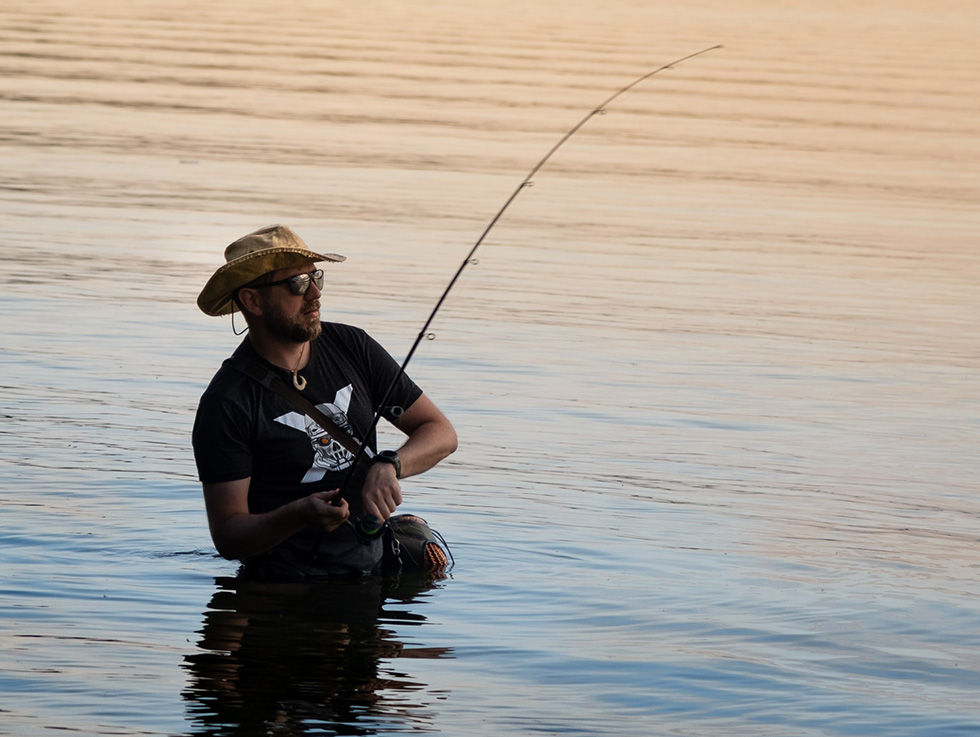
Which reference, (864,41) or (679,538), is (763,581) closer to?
(679,538)

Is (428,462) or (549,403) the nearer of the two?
(428,462)

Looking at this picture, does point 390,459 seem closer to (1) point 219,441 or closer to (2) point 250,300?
(1) point 219,441

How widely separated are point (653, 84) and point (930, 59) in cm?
645

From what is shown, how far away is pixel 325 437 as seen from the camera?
600 centimetres

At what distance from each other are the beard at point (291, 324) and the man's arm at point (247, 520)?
485mm

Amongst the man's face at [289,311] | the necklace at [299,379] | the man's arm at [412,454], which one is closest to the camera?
the man's arm at [412,454]

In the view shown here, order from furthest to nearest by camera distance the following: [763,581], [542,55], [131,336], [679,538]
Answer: [542,55] < [131,336] < [679,538] < [763,581]

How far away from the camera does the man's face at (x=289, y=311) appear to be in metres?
5.87

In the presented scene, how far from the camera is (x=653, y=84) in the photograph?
88.1 ft

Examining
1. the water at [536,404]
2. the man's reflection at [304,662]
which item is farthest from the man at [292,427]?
the water at [536,404]

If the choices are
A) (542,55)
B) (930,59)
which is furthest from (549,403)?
(930,59)

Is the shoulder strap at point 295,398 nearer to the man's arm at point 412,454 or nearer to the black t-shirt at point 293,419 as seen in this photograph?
the black t-shirt at point 293,419

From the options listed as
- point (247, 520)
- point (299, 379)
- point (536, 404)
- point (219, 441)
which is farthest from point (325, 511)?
point (536, 404)

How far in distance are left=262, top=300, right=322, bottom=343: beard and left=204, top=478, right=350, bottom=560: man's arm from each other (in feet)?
1.59
